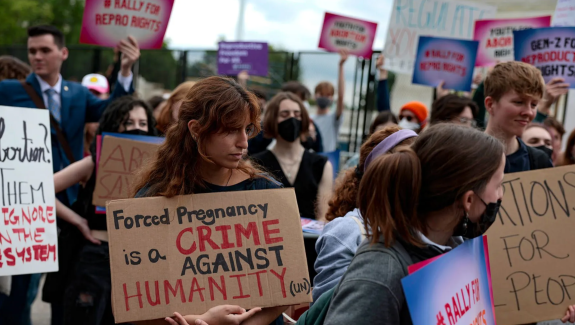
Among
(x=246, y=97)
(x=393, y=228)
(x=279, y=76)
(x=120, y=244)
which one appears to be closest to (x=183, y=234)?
(x=120, y=244)

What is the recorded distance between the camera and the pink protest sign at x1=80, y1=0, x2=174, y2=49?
17.1 feet

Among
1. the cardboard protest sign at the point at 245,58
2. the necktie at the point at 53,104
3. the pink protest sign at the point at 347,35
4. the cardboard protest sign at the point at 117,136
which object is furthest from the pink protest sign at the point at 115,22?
the cardboard protest sign at the point at 245,58

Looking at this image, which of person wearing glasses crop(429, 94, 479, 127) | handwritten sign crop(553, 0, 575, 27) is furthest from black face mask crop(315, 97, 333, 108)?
handwritten sign crop(553, 0, 575, 27)

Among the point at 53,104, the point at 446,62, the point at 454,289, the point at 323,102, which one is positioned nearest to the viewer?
the point at 454,289

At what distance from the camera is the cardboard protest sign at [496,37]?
6648mm

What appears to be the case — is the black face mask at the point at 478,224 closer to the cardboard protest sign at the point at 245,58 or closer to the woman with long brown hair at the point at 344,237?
the woman with long brown hair at the point at 344,237

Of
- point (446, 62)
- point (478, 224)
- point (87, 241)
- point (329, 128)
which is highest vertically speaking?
point (446, 62)

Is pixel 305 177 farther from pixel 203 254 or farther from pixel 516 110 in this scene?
pixel 203 254

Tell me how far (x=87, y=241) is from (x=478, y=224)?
2710 millimetres

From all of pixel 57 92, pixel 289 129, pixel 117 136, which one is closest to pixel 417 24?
pixel 289 129

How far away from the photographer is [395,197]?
177cm

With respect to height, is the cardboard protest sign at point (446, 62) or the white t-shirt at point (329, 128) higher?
the cardboard protest sign at point (446, 62)

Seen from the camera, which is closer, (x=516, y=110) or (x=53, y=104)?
(x=516, y=110)

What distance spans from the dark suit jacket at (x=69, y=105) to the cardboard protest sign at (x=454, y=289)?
140 inches
